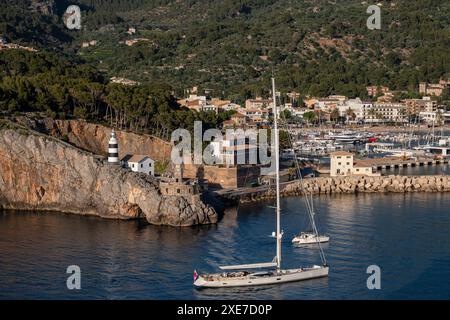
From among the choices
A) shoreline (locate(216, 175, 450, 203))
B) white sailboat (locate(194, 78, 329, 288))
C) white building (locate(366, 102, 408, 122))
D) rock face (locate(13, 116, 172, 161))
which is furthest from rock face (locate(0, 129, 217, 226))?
white building (locate(366, 102, 408, 122))

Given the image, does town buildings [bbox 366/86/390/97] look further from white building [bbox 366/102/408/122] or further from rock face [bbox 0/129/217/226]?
rock face [bbox 0/129/217/226]

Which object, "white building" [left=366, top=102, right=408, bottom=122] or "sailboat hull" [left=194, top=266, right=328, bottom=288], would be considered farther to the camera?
"white building" [left=366, top=102, right=408, bottom=122]

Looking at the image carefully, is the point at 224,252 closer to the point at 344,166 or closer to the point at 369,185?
the point at 369,185

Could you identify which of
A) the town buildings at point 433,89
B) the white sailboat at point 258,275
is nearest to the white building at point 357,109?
the town buildings at point 433,89

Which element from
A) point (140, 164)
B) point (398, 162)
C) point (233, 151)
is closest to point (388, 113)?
point (398, 162)

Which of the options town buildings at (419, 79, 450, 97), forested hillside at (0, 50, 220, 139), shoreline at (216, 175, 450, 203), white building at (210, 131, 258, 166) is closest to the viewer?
white building at (210, 131, 258, 166)

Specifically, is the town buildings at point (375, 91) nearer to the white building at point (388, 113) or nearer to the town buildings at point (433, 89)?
the town buildings at point (433, 89)
